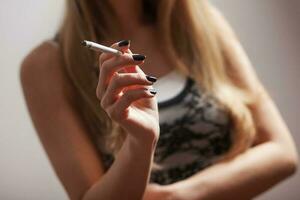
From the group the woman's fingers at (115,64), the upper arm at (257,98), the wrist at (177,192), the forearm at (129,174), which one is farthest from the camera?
the upper arm at (257,98)

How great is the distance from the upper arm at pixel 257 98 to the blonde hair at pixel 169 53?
0.05 ft

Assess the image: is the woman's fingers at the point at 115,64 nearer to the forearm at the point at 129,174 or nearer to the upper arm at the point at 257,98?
the forearm at the point at 129,174

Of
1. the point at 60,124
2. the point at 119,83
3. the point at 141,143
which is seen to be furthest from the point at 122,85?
the point at 60,124

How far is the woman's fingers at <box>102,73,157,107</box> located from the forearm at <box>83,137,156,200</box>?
105 millimetres

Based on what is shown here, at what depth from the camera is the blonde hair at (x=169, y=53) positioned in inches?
36.0

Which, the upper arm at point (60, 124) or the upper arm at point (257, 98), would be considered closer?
the upper arm at point (60, 124)

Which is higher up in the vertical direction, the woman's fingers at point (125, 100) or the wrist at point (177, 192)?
the woman's fingers at point (125, 100)

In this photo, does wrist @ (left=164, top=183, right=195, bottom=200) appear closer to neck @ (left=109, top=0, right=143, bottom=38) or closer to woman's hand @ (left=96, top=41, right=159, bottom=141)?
woman's hand @ (left=96, top=41, right=159, bottom=141)

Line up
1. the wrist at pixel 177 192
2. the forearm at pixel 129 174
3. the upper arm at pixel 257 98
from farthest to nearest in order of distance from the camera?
the upper arm at pixel 257 98
the wrist at pixel 177 192
the forearm at pixel 129 174

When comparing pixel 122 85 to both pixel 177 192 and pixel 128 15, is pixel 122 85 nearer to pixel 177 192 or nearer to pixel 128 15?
pixel 177 192

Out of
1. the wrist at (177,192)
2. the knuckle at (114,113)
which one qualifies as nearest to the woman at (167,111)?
the wrist at (177,192)

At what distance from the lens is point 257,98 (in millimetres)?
1011

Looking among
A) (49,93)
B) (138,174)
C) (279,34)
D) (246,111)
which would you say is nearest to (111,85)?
(138,174)

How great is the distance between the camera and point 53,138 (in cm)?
89
